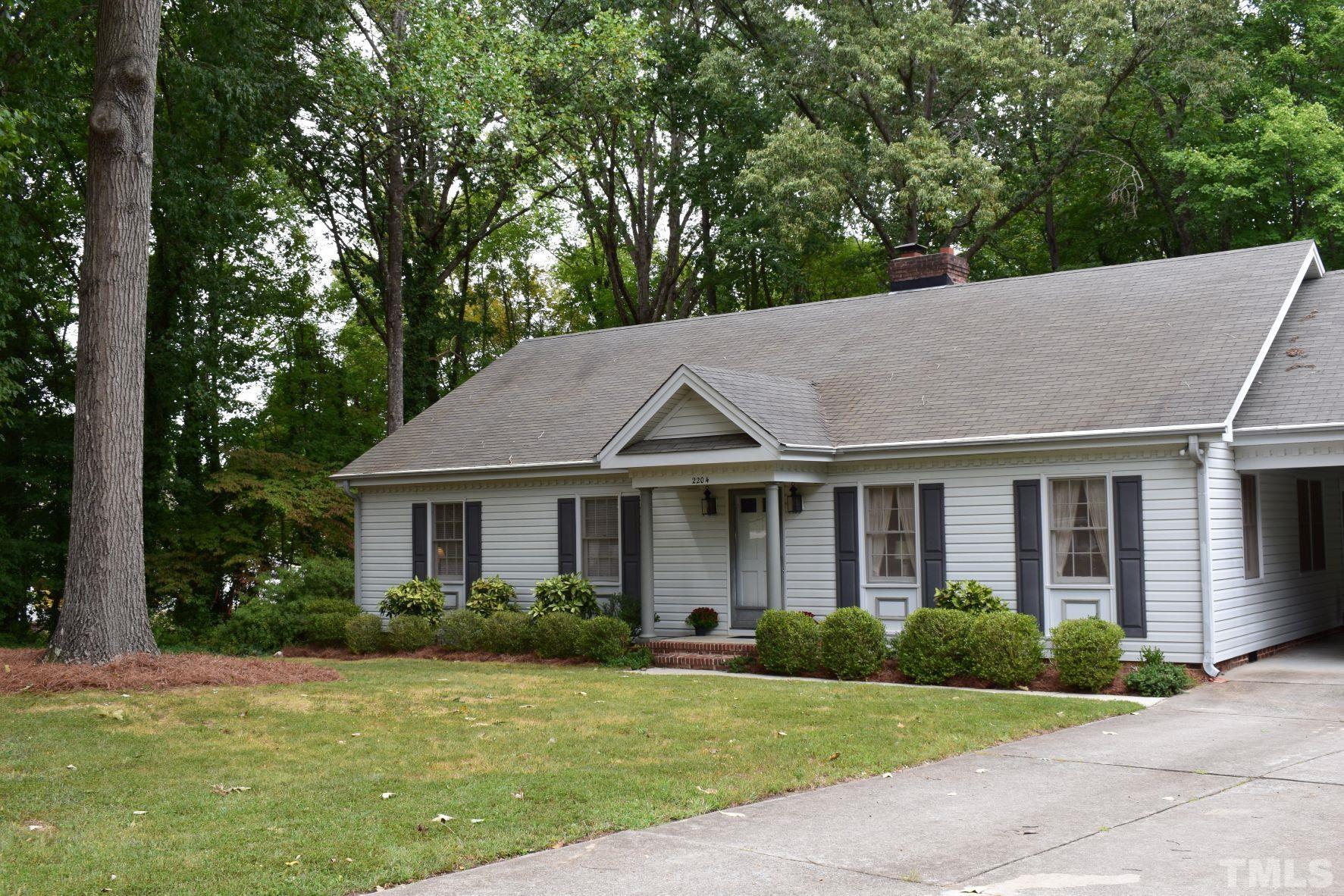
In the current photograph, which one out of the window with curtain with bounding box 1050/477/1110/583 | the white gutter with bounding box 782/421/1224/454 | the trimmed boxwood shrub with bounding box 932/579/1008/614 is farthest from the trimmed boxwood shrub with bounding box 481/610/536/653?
the window with curtain with bounding box 1050/477/1110/583

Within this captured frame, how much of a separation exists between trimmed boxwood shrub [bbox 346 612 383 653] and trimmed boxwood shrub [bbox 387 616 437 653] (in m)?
0.27

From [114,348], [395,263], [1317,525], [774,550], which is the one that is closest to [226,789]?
[114,348]

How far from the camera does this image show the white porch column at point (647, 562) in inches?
691

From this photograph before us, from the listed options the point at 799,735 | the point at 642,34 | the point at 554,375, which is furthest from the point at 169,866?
the point at 642,34

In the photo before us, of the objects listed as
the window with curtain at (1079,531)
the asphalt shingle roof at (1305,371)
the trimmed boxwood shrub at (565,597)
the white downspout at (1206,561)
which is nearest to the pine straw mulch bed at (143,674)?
the trimmed boxwood shrub at (565,597)

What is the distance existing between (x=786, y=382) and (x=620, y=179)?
21167mm

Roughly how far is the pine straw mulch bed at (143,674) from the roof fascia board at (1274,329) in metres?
11.2

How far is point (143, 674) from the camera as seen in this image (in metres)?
13.0

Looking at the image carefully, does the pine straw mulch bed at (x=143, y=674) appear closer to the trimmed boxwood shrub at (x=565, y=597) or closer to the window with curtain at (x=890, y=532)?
the trimmed boxwood shrub at (x=565, y=597)

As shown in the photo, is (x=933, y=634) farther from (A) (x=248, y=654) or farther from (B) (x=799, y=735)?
(A) (x=248, y=654)

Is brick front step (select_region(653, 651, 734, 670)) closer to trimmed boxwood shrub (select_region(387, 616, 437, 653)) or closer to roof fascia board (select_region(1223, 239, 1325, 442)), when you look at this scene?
trimmed boxwood shrub (select_region(387, 616, 437, 653))

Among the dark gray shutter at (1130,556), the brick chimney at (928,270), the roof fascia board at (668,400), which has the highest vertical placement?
the brick chimney at (928,270)

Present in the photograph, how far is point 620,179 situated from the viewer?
37500 millimetres

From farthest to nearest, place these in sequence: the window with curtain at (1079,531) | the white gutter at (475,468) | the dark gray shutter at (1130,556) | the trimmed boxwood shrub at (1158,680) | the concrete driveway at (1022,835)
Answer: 1. the white gutter at (475,468)
2. the window with curtain at (1079,531)
3. the dark gray shutter at (1130,556)
4. the trimmed boxwood shrub at (1158,680)
5. the concrete driveway at (1022,835)
